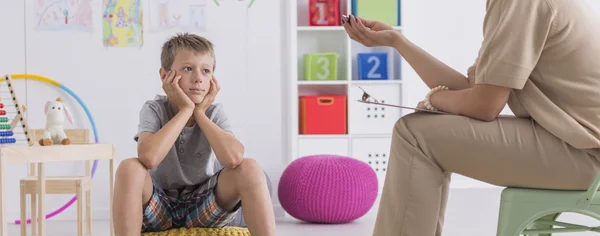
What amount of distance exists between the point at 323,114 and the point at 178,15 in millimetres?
973

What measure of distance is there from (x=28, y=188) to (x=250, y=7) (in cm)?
152

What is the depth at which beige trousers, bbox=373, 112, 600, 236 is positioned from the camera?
69.7 inches

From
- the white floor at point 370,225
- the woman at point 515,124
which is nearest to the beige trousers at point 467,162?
the woman at point 515,124

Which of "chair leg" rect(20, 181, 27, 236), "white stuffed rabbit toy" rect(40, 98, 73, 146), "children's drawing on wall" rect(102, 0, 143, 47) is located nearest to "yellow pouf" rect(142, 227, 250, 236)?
"white stuffed rabbit toy" rect(40, 98, 73, 146)

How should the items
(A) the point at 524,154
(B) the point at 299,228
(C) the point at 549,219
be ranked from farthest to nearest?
(B) the point at 299,228 < (C) the point at 549,219 < (A) the point at 524,154

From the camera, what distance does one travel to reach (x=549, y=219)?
197 centimetres

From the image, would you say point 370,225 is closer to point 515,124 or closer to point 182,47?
point 182,47

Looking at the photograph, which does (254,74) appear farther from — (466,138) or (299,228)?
(466,138)

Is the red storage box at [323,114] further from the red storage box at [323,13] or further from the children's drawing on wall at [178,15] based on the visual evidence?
the children's drawing on wall at [178,15]

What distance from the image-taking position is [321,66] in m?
4.57

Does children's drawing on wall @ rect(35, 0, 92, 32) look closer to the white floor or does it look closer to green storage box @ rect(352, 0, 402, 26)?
the white floor

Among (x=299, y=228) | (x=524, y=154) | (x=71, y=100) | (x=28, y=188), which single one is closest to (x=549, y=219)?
(x=524, y=154)

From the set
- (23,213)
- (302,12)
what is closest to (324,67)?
(302,12)

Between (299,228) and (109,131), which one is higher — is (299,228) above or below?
below
